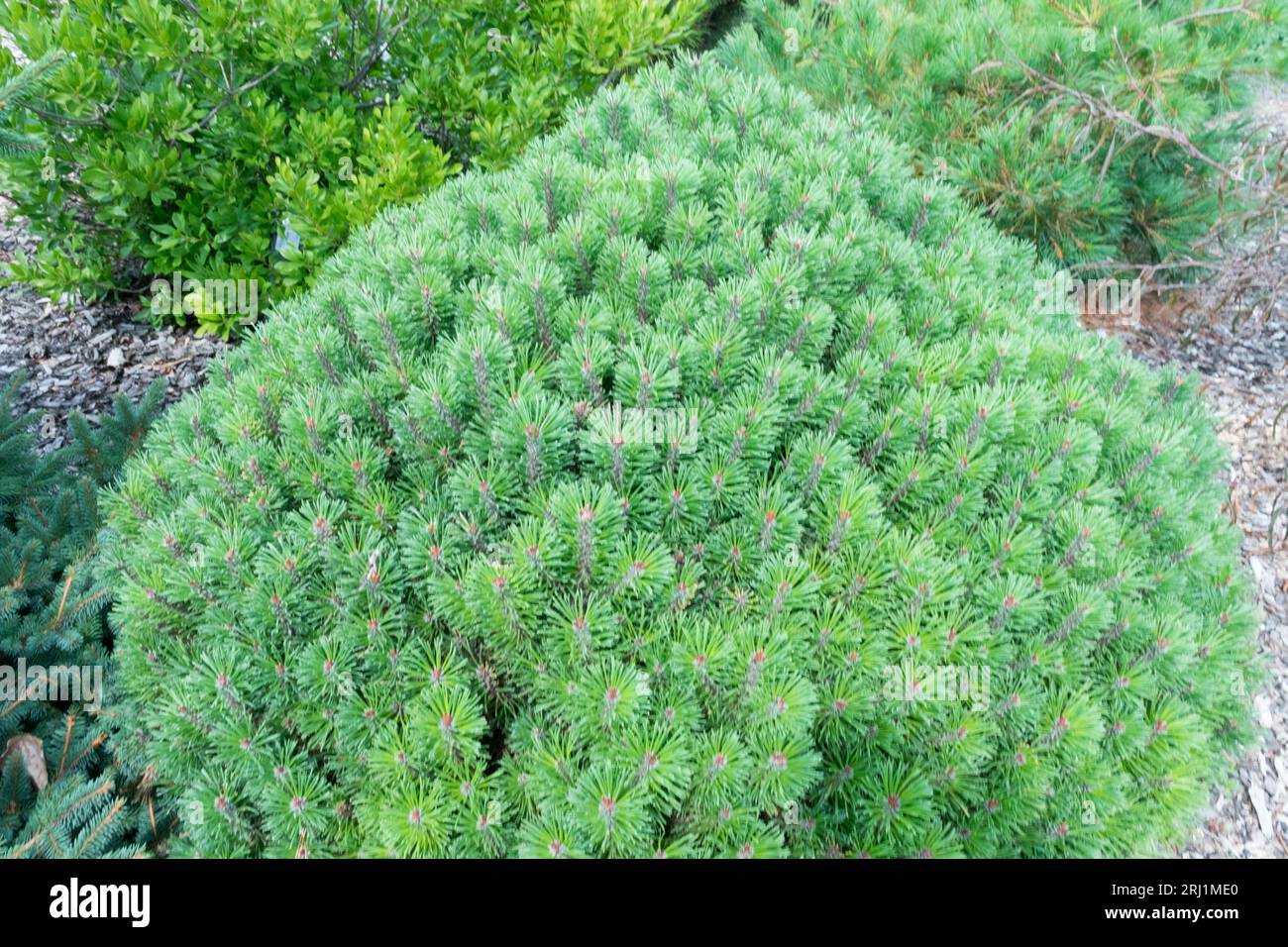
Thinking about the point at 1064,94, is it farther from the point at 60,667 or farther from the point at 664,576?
the point at 60,667

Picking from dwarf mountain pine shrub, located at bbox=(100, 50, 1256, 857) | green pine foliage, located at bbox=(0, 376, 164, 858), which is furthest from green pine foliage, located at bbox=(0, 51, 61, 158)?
green pine foliage, located at bbox=(0, 376, 164, 858)

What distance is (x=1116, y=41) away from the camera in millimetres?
3496

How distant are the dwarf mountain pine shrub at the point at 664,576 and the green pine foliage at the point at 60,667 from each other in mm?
310

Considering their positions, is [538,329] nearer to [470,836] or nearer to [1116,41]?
[470,836]

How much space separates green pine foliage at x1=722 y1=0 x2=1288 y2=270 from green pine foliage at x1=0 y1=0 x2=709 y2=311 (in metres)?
0.97

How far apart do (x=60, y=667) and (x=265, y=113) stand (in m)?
2.59

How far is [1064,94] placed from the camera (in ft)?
11.8

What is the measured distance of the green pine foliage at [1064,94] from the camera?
367 cm

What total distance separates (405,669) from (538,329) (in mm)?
729

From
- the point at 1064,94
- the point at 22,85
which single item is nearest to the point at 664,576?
the point at 22,85

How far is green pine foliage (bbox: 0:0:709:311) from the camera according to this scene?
11.3 feet

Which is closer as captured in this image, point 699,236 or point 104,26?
point 699,236

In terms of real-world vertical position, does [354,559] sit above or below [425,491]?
below
